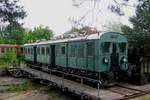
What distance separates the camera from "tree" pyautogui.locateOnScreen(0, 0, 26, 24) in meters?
19.7

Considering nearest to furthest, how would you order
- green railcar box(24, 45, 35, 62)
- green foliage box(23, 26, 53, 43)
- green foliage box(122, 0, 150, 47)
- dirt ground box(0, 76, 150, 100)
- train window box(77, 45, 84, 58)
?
train window box(77, 45, 84, 58), dirt ground box(0, 76, 150, 100), green foliage box(122, 0, 150, 47), green railcar box(24, 45, 35, 62), green foliage box(23, 26, 53, 43)

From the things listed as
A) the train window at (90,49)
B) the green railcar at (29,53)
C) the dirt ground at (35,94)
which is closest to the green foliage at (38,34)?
the green railcar at (29,53)

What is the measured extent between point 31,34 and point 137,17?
3369 cm

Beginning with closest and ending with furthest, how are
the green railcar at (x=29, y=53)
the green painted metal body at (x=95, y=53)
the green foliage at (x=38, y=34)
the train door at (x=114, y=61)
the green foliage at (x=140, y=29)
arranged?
the green painted metal body at (x=95, y=53), the train door at (x=114, y=61), the green foliage at (x=140, y=29), the green railcar at (x=29, y=53), the green foliage at (x=38, y=34)

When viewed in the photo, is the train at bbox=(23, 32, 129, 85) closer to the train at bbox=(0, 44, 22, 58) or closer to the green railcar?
the green railcar

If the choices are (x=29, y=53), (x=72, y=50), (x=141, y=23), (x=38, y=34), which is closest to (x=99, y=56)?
(x=72, y=50)

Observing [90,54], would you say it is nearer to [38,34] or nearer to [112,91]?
[112,91]

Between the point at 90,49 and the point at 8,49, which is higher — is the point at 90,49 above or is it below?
above

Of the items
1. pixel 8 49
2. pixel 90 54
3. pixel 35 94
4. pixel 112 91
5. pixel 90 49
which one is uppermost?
pixel 90 49

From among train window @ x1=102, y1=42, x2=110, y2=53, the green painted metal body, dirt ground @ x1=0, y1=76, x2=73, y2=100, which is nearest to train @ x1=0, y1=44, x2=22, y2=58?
dirt ground @ x1=0, y1=76, x2=73, y2=100

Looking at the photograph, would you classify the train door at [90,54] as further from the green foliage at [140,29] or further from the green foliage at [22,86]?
the green foliage at [140,29]

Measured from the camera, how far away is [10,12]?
20.2 metres

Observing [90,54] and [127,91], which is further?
[90,54]

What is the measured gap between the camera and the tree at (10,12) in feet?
64.6
